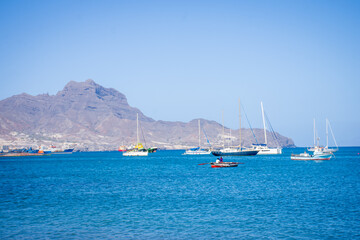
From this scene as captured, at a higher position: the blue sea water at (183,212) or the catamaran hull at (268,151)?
the catamaran hull at (268,151)

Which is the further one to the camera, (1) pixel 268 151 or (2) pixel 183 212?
(1) pixel 268 151

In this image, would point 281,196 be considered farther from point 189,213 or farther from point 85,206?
point 85,206

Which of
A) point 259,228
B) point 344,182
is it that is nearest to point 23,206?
point 259,228

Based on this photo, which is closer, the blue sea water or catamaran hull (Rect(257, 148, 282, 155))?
the blue sea water

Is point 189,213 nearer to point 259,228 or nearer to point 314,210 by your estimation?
point 259,228

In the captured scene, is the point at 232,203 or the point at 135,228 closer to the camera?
the point at 135,228

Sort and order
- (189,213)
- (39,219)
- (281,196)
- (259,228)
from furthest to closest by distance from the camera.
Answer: (281,196) → (189,213) → (39,219) → (259,228)

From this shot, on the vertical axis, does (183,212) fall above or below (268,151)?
below

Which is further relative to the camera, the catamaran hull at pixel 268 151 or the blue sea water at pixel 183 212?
the catamaran hull at pixel 268 151

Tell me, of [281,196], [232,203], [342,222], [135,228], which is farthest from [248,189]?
[135,228]

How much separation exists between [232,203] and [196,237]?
11130 mm

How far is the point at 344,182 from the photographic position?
46.1 metres

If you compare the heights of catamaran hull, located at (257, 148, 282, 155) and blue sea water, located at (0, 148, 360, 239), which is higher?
catamaran hull, located at (257, 148, 282, 155)

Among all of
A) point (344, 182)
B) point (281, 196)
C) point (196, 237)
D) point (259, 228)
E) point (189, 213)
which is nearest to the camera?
point (196, 237)
